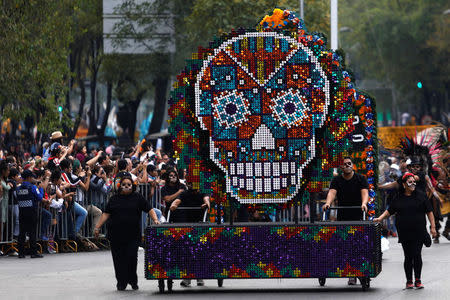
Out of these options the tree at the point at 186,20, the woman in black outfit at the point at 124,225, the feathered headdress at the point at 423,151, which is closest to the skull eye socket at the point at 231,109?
the woman in black outfit at the point at 124,225

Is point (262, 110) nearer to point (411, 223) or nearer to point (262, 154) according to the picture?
point (262, 154)

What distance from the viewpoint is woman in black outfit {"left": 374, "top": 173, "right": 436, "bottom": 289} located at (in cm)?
1502

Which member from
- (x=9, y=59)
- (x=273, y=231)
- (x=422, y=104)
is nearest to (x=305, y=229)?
(x=273, y=231)

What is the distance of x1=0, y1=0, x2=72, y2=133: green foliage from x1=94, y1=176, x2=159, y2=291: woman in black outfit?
11.7 meters

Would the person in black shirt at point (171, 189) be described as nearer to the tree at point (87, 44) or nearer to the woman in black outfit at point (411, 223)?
the woman in black outfit at point (411, 223)

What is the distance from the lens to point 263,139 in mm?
15086

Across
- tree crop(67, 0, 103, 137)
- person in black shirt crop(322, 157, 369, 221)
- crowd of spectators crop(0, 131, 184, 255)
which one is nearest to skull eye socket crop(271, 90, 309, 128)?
person in black shirt crop(322, 157, 369, 221)

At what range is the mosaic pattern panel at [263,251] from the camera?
47.7 feet

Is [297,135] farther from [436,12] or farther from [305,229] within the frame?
[436,12]

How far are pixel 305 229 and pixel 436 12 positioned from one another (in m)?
54.0

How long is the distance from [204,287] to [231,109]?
259cm

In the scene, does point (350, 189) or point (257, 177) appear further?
point (350, 189)

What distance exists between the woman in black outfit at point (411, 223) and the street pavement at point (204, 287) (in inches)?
13.3

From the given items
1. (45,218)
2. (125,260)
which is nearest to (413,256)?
(125,260)
